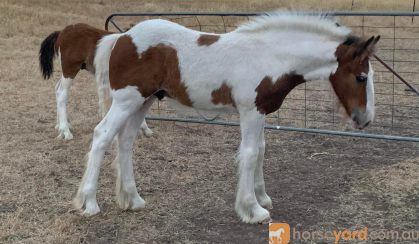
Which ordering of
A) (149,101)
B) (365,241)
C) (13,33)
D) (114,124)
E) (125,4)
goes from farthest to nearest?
(125,4)
(13,33)
(149,101)
(114,124)
(365,241)

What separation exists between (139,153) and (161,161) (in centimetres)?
42

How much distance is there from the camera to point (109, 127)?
3.93 m

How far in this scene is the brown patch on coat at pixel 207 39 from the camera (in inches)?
152

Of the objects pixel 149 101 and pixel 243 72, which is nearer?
pixel 243 72

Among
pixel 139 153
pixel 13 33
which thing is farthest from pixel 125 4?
pixel 139 153

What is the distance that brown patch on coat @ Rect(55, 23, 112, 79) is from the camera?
6465 mm

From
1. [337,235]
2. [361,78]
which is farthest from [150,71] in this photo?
[337,235]

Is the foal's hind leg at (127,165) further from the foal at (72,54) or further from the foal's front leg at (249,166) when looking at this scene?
the foal at (72,54)

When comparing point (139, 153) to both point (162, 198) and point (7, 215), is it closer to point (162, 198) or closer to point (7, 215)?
point (162, 198)

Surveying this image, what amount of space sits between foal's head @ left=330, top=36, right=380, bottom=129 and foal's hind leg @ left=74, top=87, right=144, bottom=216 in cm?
158

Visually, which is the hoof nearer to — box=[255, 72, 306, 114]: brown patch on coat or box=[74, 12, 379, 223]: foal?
box=[74, 12, 379, 223]: foal

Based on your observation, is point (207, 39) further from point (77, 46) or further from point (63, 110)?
point (63, 110)

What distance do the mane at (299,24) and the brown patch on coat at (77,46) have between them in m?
3.13

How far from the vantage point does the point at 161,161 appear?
565 centimetres
